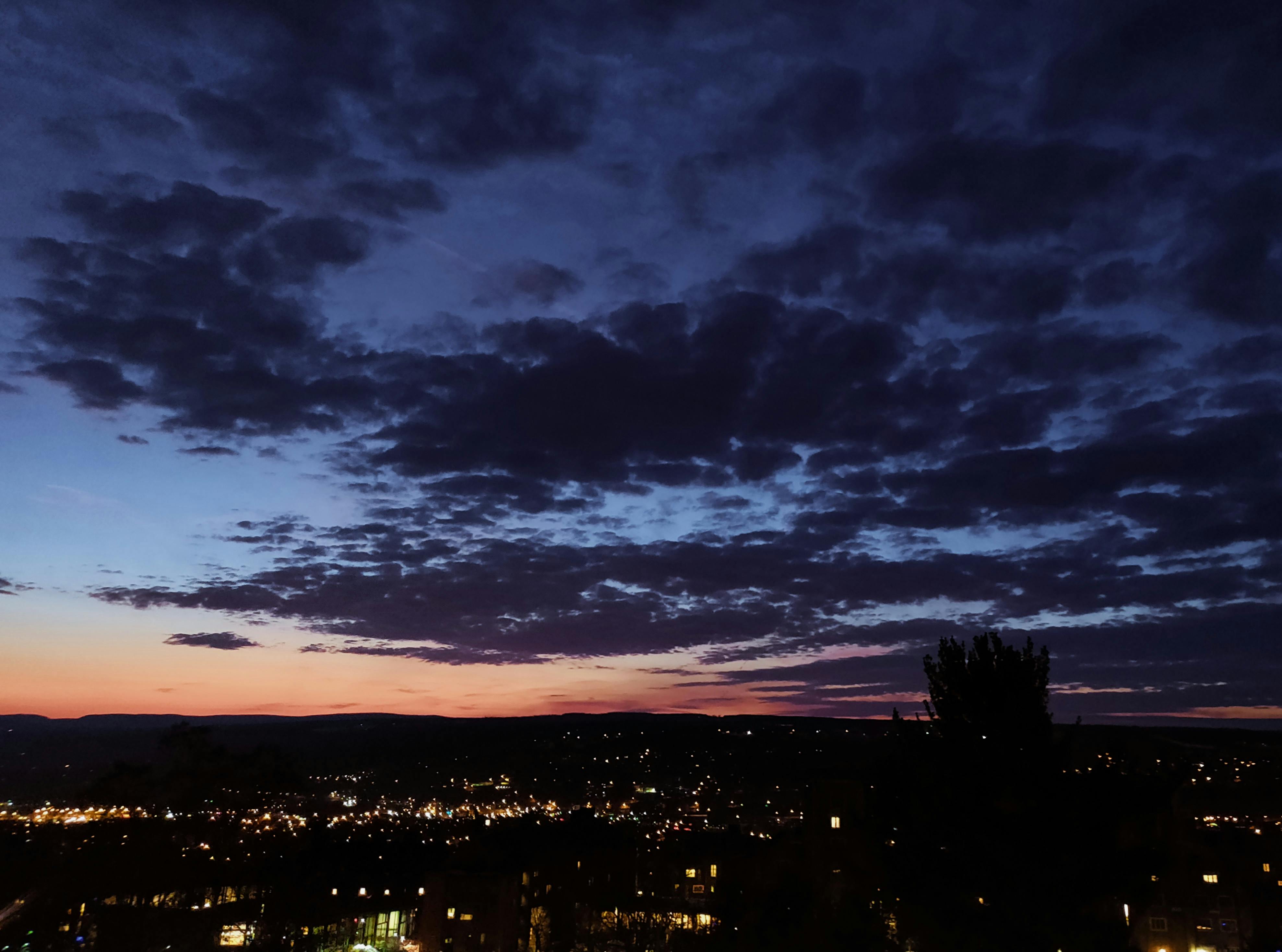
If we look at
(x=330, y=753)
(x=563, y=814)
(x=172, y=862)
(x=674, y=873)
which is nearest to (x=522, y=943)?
(x=674, y=873)

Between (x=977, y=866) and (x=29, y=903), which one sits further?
(x=29, y=903)

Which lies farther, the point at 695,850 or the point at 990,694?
the point at 695,850

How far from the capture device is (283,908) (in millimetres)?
43656

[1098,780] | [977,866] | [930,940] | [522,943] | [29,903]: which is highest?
[1098,780]

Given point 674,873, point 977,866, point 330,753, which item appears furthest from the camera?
point 330,753

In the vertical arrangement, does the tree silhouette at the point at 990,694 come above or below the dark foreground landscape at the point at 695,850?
above

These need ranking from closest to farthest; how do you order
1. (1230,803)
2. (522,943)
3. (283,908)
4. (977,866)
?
(977,866) → (283,908) → (522,943) → (1230,803)

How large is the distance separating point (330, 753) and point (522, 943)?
102741 millimetres

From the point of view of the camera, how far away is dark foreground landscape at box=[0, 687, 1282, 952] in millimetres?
15312

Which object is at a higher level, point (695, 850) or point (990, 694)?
point (990, 694)

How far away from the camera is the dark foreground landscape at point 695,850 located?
1531 centimetres

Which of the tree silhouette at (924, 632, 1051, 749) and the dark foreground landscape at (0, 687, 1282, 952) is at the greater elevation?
the tree silhouette at (924, 632, 1051, 749)

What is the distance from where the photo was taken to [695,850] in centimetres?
6625

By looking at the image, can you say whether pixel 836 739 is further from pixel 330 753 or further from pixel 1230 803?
pixel 330 753
